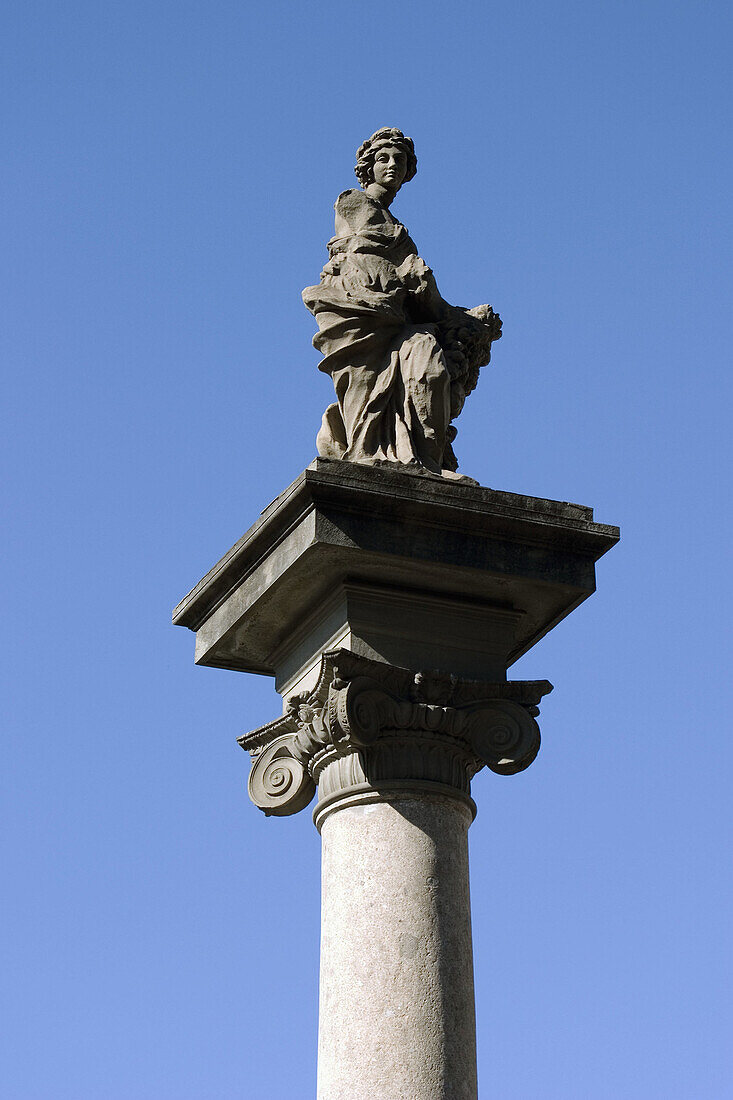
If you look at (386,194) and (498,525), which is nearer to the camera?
(498,525)

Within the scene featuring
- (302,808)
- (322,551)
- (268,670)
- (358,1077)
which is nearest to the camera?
(358,1077)

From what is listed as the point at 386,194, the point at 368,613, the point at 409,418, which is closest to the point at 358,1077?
the point at 368,613

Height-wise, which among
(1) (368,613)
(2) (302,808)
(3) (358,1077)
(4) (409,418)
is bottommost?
(3) (358,1077)

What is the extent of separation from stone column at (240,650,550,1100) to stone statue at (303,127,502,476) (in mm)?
1800

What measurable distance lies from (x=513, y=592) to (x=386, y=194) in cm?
398

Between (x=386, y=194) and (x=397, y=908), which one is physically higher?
(x=386, y=194)

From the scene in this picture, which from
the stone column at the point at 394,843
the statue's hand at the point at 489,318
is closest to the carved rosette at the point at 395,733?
the stone column at the point at 394,843

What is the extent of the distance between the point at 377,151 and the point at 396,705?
211 inches

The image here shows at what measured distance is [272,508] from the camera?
13.1 meters

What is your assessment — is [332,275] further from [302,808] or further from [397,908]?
[397,908]

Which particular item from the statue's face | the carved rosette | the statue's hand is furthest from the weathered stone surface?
the statue's face

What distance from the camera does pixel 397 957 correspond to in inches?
472

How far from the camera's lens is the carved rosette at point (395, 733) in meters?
12.7

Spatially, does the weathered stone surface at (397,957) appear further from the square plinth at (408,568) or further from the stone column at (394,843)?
the square plinth at (408,568)
